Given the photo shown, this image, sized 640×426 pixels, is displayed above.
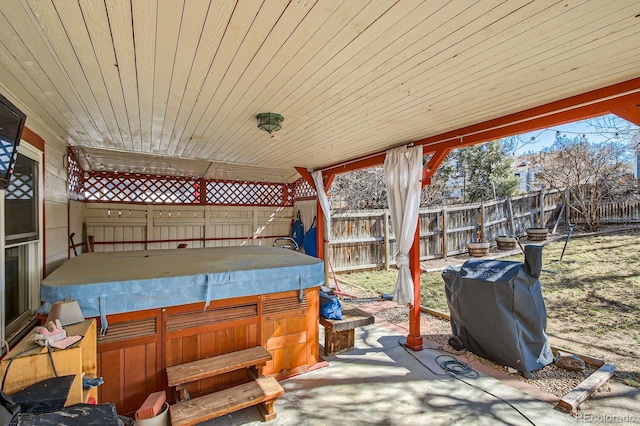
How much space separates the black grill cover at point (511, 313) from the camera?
2572 mm

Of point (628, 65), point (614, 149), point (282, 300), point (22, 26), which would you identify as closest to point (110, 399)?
point (282, 300)

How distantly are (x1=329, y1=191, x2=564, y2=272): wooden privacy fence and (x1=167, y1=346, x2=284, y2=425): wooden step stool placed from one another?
13.5ft

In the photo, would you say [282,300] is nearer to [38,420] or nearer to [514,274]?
[38,420]

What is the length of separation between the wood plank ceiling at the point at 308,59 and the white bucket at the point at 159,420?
210cm

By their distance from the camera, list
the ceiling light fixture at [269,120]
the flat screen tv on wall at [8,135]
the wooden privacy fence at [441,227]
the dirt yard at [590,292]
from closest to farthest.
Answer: the flat screen tv on wall at [8,135] < the ceiling light fixture at [269,120] < the dirt yard at [590,292] < the wooden privacy fence at [441,227]

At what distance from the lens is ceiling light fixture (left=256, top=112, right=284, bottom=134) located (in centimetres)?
236

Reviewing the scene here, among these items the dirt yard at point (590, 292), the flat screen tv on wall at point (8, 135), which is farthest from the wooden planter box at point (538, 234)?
the flat screen tv on wall at point (8, 135)

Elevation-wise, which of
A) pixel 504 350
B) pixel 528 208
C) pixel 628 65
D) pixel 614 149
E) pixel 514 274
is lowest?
pixel 504 350

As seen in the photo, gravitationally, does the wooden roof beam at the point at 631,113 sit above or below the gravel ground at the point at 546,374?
above

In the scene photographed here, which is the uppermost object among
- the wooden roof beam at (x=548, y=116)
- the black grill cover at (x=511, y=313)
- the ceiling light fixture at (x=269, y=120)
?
the ceiling light fixture at (x=269, y=120)

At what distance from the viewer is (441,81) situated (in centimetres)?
178

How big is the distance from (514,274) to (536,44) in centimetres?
198

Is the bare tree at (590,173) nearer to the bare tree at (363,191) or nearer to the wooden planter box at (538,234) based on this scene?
the wooden planter box at (538,234)

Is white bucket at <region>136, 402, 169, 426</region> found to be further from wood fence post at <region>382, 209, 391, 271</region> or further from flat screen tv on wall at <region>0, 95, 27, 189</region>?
wood fence post at <region>382, 209, 391, 271</region>
